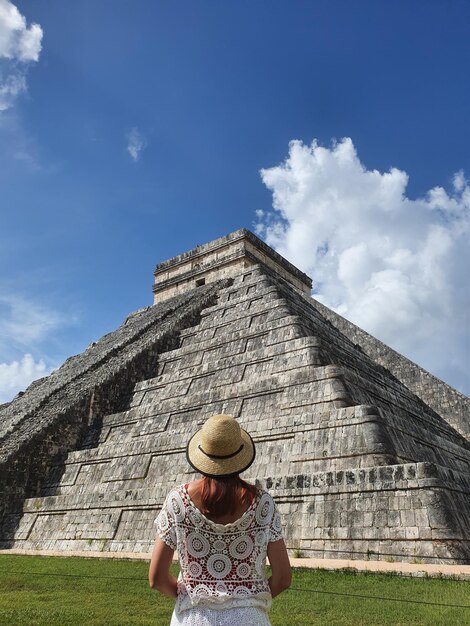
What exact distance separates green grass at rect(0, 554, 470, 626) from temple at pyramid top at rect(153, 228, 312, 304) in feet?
46.5

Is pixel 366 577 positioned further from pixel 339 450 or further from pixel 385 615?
pixel 339 450

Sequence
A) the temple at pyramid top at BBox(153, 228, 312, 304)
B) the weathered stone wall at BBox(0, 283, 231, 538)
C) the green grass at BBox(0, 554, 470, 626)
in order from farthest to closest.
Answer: the temple at pyramid top at BBox(153, 228, 312, 304)
the weathered stone wall at BBox(0, 283, 231, 538)
the green grass at BBox(0, 554, 470, 626)

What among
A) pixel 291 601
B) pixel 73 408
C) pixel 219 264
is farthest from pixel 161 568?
pixel 219 264

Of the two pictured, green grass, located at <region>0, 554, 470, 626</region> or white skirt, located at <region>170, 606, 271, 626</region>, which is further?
green grass, located at <region>0, 554, 470, 626</region>

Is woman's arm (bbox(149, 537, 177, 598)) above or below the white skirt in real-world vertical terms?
above

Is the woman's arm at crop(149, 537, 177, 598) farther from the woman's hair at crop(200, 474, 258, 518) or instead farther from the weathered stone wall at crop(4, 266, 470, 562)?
the weathered stone wall at crop(4, 266, 470, 562)

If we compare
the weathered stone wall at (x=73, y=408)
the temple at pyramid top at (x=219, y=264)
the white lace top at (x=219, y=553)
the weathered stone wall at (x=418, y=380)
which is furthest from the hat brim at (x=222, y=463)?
the temple at pyramid top at (x=219, y=264)

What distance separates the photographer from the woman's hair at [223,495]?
214 centimetres

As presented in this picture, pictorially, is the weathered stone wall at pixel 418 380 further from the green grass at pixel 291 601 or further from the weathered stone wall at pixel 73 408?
the green grass at pixel 291 601

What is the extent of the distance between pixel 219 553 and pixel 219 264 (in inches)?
721

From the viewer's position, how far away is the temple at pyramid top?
65.4 ft

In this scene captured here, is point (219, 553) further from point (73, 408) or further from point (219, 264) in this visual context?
point (219, 264)

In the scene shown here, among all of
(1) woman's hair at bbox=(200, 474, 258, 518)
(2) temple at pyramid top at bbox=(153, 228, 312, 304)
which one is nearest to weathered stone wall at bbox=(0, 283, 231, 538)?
(2) temple at pyramid top at bbox=(153, 228, 312, 304)

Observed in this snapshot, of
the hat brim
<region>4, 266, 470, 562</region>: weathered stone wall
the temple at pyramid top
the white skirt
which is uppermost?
the temple at pyramid top
